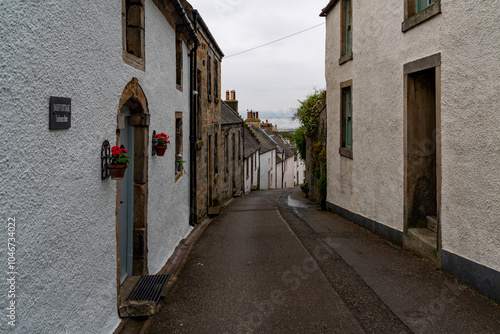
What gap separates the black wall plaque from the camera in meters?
3.10

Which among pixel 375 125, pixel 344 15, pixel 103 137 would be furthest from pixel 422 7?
pixel 103 137

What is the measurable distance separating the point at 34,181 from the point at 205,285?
385 cm

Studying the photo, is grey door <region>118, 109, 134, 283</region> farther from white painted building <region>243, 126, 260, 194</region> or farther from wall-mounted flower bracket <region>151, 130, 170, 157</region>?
white painted building <region>243, 126, 260, 194</region>

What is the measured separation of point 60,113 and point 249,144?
27.8 m

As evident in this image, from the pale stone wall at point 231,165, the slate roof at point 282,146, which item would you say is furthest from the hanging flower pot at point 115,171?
the slate roof at point 282,146

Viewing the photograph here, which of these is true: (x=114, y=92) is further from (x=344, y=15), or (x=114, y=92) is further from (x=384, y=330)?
(x=344, y=15)

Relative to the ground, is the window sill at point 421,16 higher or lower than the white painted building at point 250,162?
higher

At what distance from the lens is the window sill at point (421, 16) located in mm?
6650

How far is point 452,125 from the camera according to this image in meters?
6.26

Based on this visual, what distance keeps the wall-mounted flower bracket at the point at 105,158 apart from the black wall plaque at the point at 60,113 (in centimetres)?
86

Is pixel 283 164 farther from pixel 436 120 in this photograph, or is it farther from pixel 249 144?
pixel 436 120

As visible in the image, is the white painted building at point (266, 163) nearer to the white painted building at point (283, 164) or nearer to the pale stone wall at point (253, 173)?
the pale stone wall at point (253, 173)

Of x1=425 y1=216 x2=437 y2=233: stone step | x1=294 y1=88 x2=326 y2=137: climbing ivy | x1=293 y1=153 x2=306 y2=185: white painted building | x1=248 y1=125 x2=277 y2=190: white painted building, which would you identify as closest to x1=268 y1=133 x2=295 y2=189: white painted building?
x1=293 y1=153 x2=306 y2=185: white painted building

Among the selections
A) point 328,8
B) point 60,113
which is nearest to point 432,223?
point 60,113
